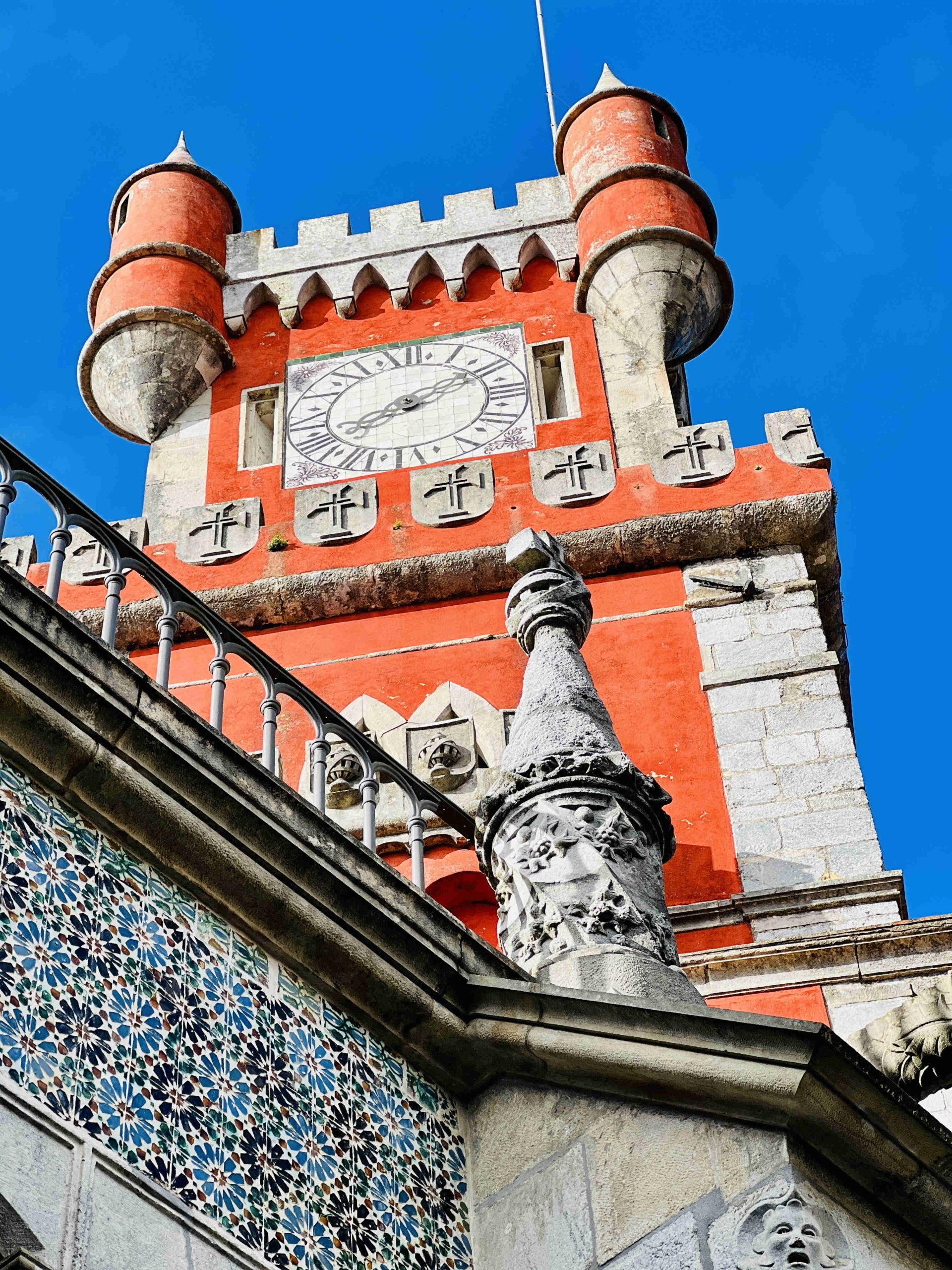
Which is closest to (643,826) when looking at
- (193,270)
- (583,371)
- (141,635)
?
(141,635)

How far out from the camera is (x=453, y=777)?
12.1m

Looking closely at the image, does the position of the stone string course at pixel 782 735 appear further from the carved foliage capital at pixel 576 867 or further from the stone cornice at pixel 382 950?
the stone cornice at pixel 382 950

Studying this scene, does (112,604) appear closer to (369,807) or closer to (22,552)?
(369,807)

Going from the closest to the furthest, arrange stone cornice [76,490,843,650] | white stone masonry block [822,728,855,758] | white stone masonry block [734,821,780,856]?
white stone masonry block [734,821,780,856] < white stone masonry block [822,728,855,758] < stone cornice [76,490,843,650]

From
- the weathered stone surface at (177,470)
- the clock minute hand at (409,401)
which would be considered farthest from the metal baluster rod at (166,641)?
the clock minute hand at (409,401)

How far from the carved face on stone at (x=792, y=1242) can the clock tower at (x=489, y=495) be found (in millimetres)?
4505

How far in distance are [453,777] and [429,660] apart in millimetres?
1286

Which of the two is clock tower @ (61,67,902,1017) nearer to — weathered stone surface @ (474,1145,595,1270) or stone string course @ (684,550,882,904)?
stone string course @ (684,550,882,904)

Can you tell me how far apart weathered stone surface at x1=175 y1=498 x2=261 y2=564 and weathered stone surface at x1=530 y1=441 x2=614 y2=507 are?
76.4 inches

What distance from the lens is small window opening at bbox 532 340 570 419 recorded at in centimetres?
1606

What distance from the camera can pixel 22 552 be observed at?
1466 centimetres

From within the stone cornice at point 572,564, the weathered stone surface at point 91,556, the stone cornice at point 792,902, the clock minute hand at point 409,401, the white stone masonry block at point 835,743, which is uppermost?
the clock minute hand at point 409,401

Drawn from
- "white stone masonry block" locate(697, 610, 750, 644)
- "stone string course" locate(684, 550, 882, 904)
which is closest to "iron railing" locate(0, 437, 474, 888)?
"stone string course" locate(684, 550, 882, 904)

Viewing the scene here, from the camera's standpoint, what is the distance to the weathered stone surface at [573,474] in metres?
14.2
